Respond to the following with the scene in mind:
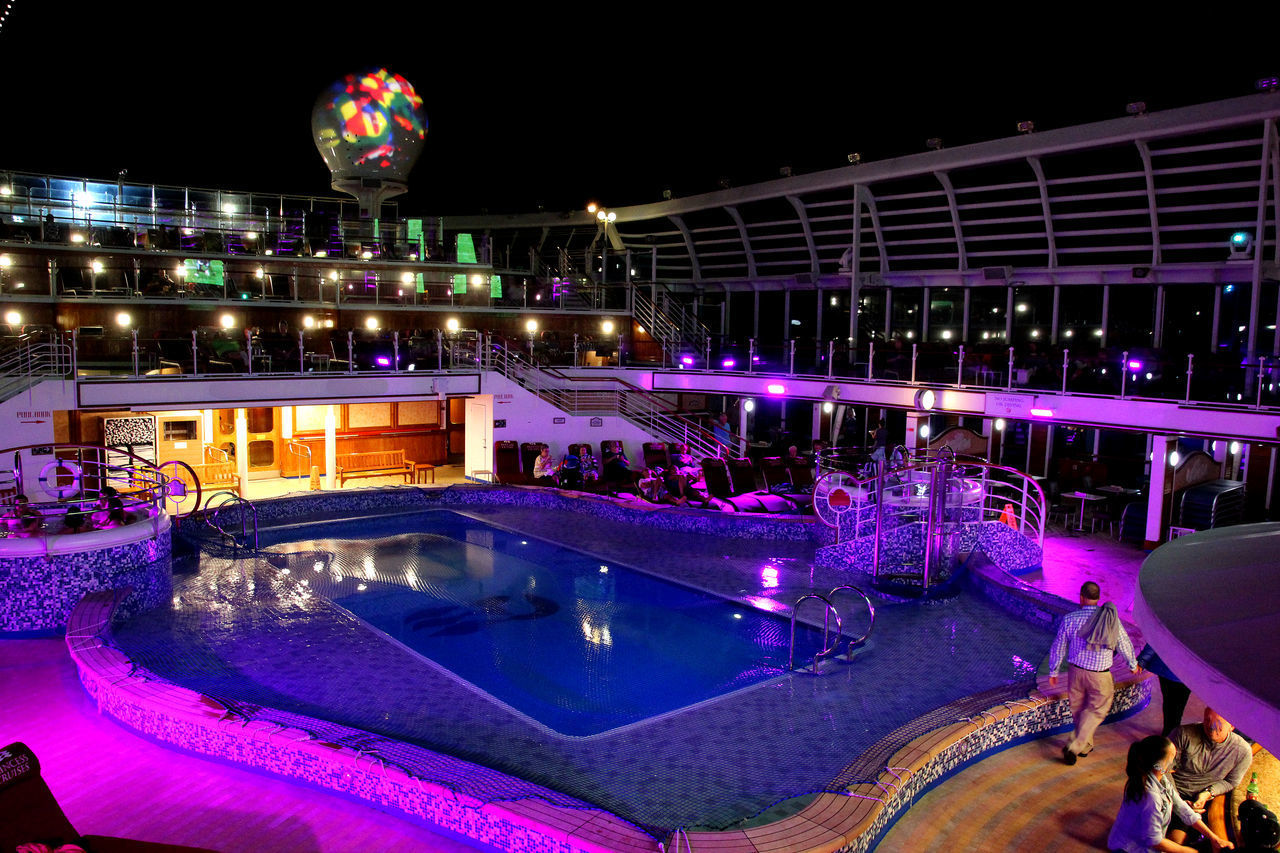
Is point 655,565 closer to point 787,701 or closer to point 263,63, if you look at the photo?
point 787,701

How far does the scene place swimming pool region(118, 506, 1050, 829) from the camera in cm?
559

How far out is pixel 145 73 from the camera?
944 inches

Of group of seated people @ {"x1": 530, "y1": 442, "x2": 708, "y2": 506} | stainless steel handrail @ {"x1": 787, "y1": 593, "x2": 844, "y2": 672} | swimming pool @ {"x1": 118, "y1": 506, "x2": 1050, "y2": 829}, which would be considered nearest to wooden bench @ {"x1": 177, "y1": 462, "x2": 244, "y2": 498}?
group of seated people @ {"x1": 530, "y1": 442, "x2": 708, "y2": 506}

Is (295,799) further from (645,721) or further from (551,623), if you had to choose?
(551,623)

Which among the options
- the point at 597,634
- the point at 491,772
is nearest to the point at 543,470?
the point at 597,634

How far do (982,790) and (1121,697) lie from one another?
1.96 metres

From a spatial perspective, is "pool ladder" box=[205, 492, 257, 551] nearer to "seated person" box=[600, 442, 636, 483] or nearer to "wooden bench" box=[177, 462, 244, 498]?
"wooden bench" box=[177, 462, 244, 498]

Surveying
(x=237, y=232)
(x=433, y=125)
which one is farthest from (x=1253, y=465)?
(x=433, y=125)

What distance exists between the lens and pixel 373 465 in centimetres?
1777

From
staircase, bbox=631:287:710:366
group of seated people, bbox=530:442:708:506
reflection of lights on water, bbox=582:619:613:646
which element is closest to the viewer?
reflection of lights on water, bbox=582:619:613:646

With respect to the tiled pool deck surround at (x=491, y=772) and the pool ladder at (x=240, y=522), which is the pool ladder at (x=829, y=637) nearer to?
the tiled pool deck surround at (x=491, y=772)

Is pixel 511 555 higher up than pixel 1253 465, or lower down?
lower down

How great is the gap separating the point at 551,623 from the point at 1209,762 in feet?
19.2

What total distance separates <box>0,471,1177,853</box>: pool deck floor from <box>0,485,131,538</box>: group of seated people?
1.81m
